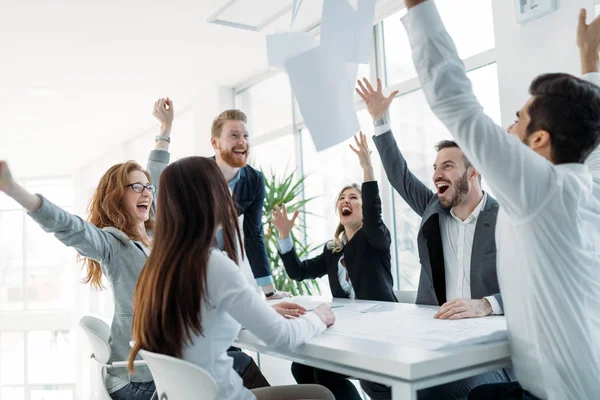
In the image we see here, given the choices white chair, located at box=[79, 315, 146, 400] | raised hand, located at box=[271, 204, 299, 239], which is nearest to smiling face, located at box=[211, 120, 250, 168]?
raised hand, located at box=[271, 204, 299, 239]

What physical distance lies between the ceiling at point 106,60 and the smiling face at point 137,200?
2.33 metres

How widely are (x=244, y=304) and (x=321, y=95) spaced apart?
600mm

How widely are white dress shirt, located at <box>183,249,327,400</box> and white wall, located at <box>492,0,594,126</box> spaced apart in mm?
1920

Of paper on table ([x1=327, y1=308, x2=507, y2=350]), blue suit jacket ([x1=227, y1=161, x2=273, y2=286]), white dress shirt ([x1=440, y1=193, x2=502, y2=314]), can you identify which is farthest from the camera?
blue suit jacket ([x1=227, y1=161, x2=273, y2=286])

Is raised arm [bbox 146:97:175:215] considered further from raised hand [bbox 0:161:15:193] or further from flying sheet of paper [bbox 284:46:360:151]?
flying sheet of paper [bbox 284:46:360:151]

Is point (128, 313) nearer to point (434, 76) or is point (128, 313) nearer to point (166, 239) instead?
point (166, 239)

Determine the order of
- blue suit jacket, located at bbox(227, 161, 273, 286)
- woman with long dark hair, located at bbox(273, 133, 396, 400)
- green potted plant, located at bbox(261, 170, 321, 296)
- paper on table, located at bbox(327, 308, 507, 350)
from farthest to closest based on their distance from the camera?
green potted plant, located at bbox(261, 170, 321, 296), blue suit jacket, located at bbox(227, 161, 273, 286), woman with long dark hair, located at bbox(273, 133, 396, 400), paper on table, located at bbox(327, 308, 507, 350)

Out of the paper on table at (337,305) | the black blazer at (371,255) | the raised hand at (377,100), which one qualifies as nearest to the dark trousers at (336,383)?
the paper on table at (337,305)

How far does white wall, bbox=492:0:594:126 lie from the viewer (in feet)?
8.46

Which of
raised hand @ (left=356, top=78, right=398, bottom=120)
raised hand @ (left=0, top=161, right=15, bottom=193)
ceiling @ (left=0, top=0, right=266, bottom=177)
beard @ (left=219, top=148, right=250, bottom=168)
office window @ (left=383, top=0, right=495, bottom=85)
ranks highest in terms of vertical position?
ceiling @ (left=0, top=0, right=266, bottom=177)

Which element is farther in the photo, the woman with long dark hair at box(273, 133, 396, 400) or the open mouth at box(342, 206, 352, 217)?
the open mouth at box(342, 206, 352, 217)

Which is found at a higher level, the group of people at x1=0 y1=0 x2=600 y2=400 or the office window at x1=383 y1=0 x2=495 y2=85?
the office window at x1=383 y1=0 x2=495 y2=85

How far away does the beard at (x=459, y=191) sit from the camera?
2.40 metres

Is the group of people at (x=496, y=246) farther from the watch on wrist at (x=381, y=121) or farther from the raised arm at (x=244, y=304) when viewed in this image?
the watch on wrist at (x=381, y=121)
